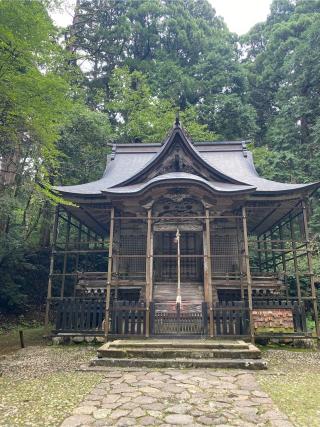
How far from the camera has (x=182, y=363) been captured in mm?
7895

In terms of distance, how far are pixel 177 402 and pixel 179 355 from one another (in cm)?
313

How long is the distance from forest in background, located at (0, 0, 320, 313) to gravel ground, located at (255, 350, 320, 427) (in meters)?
6.78

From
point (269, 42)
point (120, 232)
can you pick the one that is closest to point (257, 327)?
point (120, 232)

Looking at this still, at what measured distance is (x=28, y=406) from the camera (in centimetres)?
519

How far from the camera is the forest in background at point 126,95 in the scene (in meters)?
8.55

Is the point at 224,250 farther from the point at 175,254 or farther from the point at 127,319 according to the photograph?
the point at 127,319

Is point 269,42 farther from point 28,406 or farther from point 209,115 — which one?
point 28,406

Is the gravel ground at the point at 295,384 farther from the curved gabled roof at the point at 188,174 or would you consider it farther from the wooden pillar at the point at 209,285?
the curved gabled roof at the point at 188,174

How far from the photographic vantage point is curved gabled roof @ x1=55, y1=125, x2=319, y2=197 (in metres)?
12.2

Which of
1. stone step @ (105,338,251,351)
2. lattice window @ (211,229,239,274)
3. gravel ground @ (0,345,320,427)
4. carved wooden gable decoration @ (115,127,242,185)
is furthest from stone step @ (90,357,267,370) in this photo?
carved wooden gable decoration @ (115,127,242,185)

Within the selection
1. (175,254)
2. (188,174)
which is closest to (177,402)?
(188,174)

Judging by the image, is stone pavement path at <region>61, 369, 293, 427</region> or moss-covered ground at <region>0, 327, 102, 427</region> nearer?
stone pavement path at <region>61, 369, 293, 427</region>

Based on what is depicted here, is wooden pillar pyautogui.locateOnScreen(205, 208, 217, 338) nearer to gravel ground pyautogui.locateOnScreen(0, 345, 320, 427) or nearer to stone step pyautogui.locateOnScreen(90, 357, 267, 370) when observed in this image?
gravel ground pyautogui.locateOnScreen(0, 345, 320, 427)

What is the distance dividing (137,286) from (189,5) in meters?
36.9
